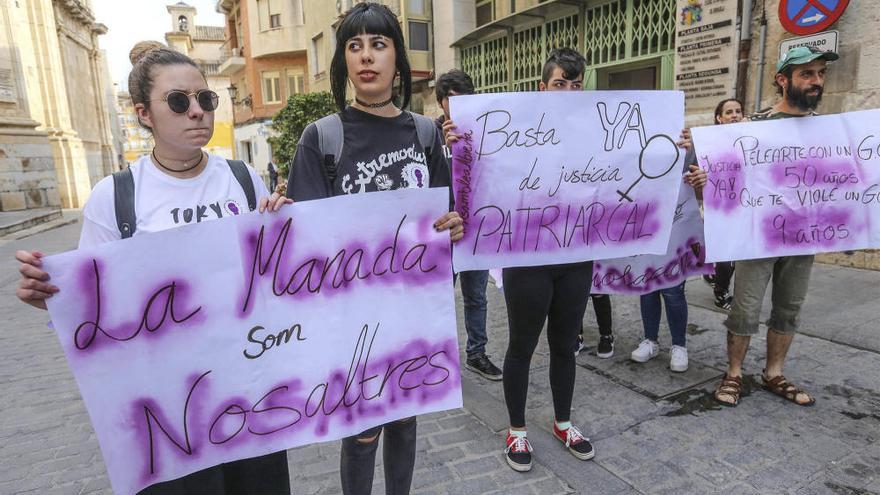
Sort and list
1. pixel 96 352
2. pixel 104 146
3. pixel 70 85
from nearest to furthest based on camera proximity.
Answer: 1. pixel 96 352
2. pixel 70 85
3. pixel 104 146

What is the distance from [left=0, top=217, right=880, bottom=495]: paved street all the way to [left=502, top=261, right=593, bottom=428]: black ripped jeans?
0.40m

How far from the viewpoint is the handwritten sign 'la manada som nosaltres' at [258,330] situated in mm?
1528

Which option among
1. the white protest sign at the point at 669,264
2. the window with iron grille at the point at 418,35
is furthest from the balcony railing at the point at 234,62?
the white protest sign at the point at 669,264

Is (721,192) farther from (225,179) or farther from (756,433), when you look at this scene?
(225,179)

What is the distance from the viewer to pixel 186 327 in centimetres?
163

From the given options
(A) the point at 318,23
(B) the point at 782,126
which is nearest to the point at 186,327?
(B) the point at 782,126

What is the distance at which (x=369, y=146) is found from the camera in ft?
6.26

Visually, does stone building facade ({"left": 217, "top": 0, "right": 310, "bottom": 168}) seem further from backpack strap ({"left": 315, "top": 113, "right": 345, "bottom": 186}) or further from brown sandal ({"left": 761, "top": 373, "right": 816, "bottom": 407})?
backpack strap ({"left": 315, "top": 113, "right": 345, "bottom": 186})

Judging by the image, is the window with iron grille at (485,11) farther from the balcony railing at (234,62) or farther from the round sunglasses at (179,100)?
the balcony railing at (234,62)

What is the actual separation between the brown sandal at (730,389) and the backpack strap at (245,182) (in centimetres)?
299

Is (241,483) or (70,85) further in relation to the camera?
(70,85)

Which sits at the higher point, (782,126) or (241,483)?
(782,126)

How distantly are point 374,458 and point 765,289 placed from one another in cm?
256

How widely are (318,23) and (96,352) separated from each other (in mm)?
25011
